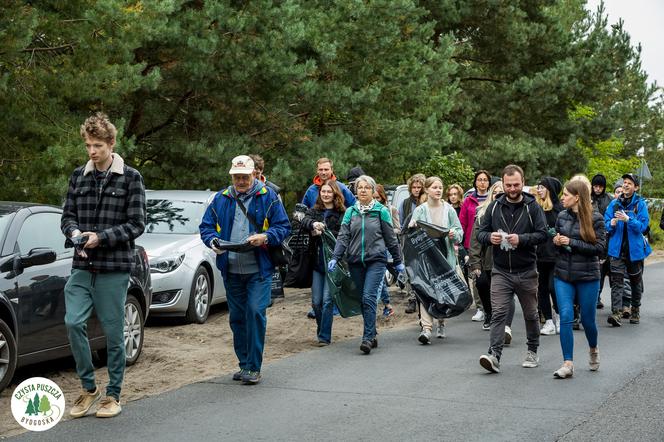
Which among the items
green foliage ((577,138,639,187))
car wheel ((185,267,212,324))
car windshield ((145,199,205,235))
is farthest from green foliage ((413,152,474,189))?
green foliage ((577,138,639,187))

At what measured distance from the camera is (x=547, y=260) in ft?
39.8

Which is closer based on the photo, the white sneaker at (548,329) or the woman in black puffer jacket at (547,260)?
the woman in black puffer jacket at (547,260)

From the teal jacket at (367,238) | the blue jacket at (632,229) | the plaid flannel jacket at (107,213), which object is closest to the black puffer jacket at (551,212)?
the blue jacket at (632,229)

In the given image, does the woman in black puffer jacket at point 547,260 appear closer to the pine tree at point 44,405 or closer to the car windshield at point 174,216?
the car windshield at point 174,216

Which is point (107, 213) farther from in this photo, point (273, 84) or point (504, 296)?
point (273, 84)

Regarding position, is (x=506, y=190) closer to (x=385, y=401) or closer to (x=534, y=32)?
(x=385, y=401)

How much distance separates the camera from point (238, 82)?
18.4 metres

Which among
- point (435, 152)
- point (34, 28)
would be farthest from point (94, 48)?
point (435, 152)

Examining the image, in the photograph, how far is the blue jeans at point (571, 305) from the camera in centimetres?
911

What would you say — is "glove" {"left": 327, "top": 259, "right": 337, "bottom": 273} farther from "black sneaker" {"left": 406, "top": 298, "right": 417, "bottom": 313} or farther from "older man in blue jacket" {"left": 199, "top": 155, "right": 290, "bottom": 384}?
"black sneaker" {"left": 406, "top": 298, "right": 417, "bottom": 313}

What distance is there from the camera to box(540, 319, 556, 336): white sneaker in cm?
1201

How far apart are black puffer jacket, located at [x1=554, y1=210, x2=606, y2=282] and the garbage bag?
8.88 feet

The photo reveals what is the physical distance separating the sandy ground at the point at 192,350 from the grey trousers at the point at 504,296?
2256 mm

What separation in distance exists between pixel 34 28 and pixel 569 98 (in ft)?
79.3
